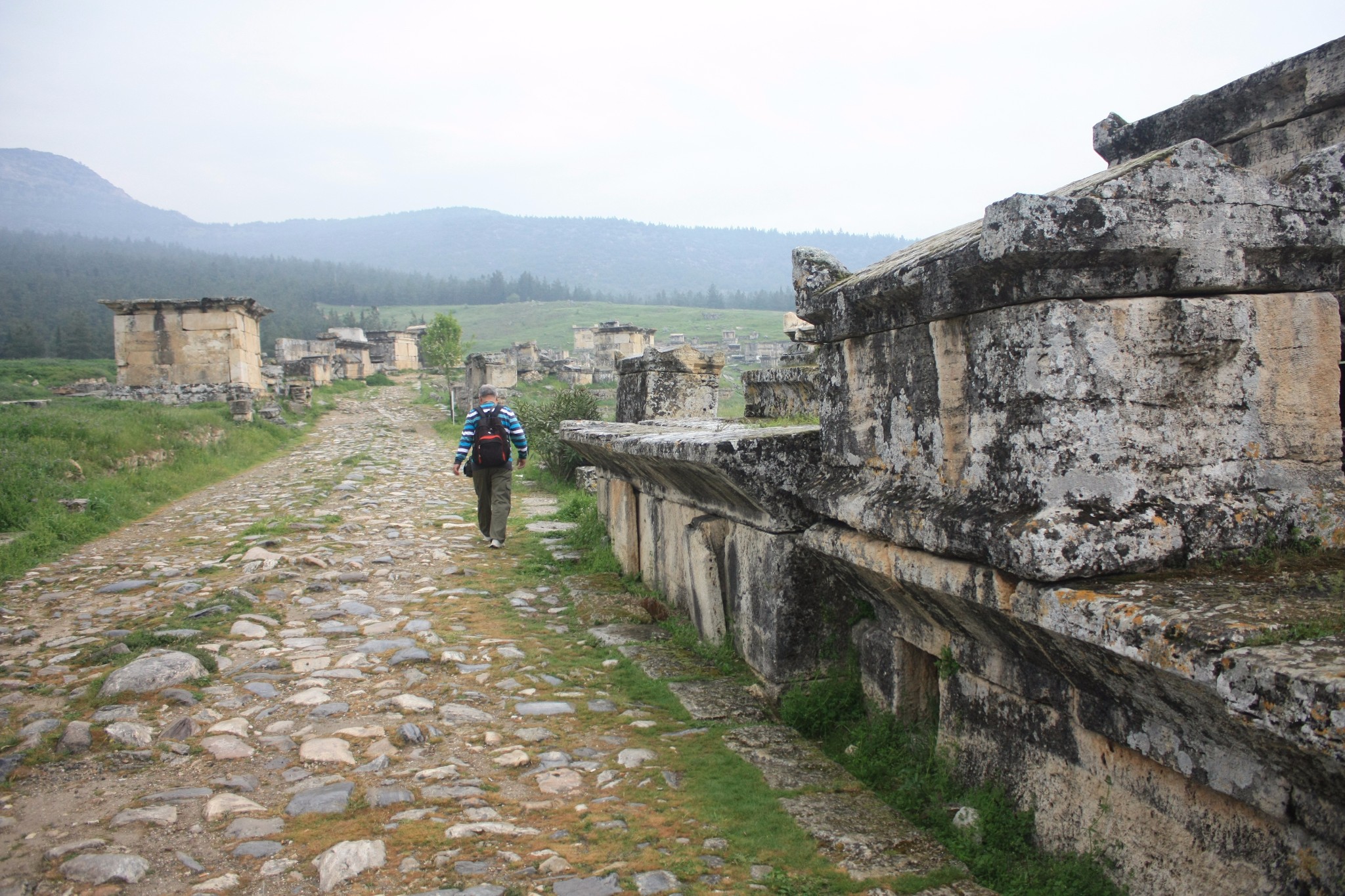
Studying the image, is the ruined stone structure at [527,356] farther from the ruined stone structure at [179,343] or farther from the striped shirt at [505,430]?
the striped shirt at [505,430]

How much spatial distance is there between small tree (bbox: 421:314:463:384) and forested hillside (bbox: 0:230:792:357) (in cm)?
1695

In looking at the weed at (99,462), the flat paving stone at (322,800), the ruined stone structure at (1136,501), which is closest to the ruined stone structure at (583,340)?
the weed at (99,462)

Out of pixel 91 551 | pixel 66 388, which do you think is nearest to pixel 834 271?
pixel 91 551

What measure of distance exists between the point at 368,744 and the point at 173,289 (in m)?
86.9

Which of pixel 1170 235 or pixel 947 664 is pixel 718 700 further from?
pixel 1170 235

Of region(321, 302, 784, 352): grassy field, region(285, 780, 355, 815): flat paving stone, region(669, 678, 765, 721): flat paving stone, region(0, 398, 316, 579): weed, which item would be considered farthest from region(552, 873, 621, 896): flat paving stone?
region(321, 302, 784, 352): grassy field

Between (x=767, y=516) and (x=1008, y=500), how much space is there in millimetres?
1573

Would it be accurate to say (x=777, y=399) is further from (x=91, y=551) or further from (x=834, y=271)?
(x=91, y=551)

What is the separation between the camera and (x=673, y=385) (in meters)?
9.03

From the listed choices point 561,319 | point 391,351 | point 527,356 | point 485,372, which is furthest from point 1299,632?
point 561,319

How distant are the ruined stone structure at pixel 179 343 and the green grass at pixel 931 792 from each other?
60.4 feet

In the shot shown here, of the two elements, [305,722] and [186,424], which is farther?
[186,424]

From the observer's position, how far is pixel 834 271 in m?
3.62

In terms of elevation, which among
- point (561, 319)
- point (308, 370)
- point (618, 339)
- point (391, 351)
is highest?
point (561, 319)
